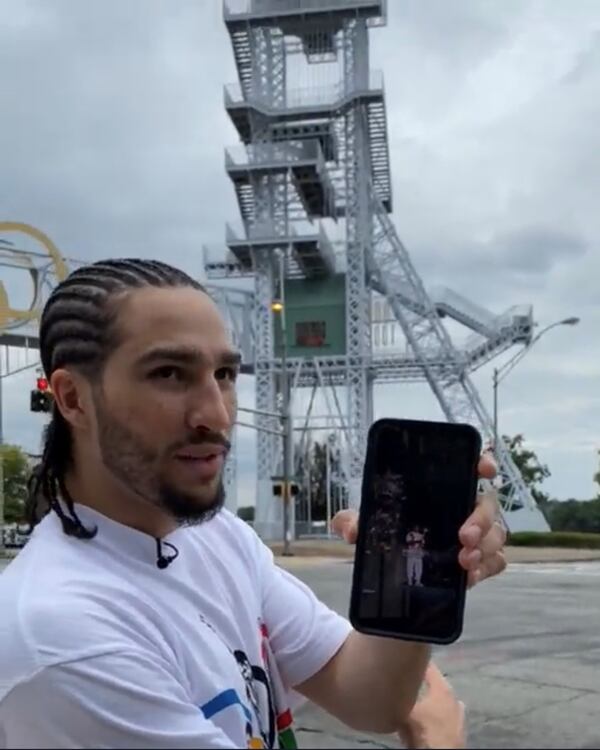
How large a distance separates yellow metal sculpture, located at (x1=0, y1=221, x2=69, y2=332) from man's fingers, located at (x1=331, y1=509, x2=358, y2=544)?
3097 centimetres

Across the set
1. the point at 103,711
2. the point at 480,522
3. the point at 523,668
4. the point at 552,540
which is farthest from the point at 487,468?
the point at 552,540

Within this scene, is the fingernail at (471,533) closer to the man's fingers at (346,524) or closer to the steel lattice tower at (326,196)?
the man's fingers at (346,524)

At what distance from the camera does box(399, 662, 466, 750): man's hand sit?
1488 mm

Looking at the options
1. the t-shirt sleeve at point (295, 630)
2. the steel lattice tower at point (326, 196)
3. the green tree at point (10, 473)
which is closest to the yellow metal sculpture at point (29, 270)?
the green tree at point (10, 473)

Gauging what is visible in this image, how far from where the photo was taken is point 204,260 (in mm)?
54219

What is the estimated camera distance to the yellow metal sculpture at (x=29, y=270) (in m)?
32.7

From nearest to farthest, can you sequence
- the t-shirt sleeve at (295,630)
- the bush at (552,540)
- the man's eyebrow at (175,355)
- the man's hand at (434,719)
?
the man's hand at (434,719) → the man's eyebrow at (175,355) → the t-shirt sleeve at (295,630) → the bush at (552,540)

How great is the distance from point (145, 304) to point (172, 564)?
1.44 feet

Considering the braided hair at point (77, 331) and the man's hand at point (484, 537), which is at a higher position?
the braided hair at point (77, 331)

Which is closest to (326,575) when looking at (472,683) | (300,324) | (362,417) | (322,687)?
(472,683)

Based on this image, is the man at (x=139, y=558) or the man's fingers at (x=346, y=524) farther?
the man's fingers at (x=346, y=524)

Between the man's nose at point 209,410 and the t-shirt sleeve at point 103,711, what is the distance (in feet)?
1.13

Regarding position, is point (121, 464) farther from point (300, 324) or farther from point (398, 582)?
point (300, 324)

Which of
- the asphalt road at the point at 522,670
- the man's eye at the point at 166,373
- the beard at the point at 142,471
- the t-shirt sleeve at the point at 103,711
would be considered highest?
the man's eye at the point at 166,373
